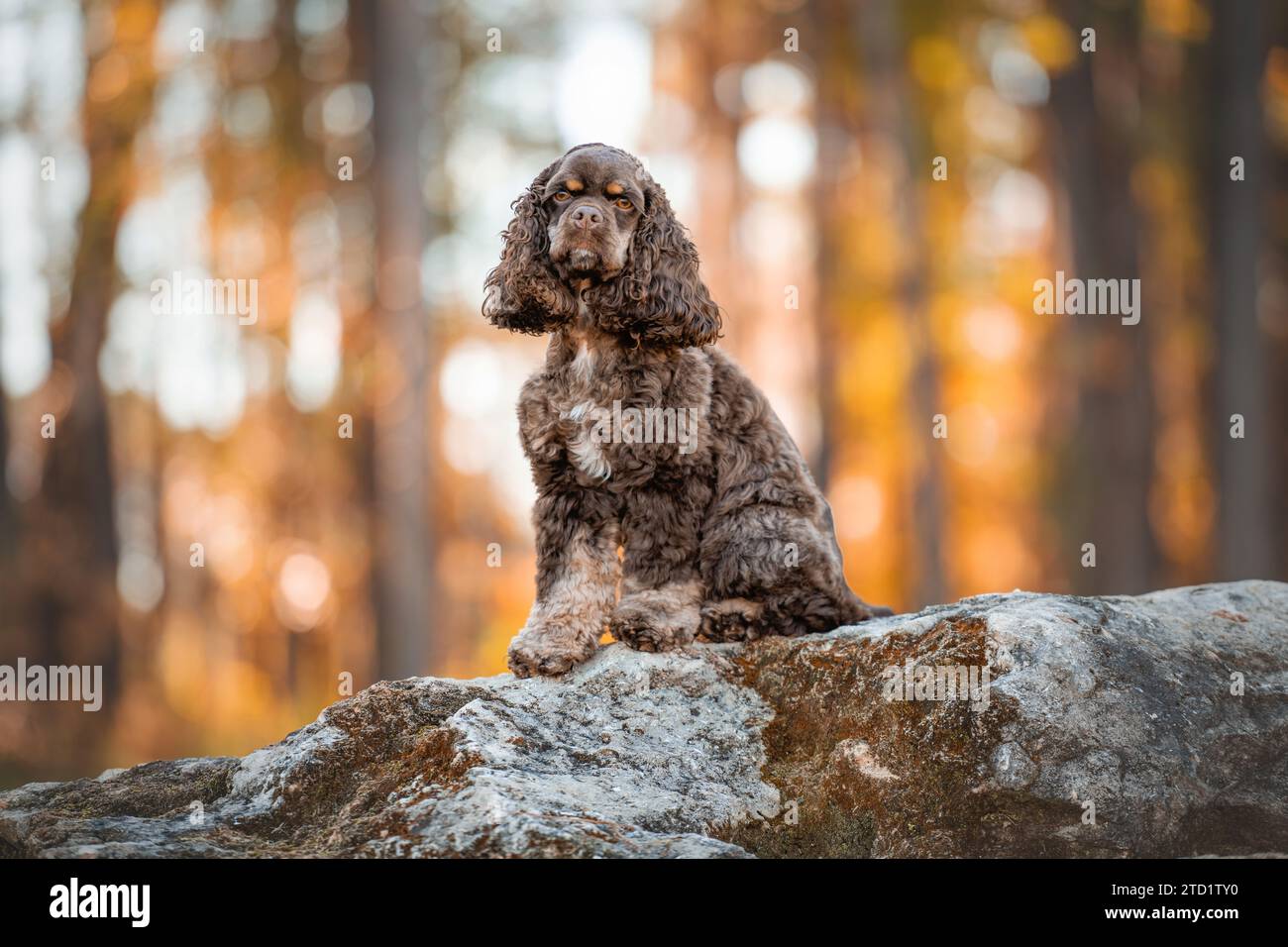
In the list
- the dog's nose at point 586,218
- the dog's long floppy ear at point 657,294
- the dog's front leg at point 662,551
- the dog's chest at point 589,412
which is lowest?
the dog's front leg at point 662,551

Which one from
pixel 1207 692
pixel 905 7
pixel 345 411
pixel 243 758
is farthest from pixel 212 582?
pixel 1207 692

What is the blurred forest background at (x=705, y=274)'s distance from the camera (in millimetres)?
13094

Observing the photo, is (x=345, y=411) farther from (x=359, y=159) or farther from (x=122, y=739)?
(x=122, y=739)

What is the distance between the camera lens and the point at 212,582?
24844mm

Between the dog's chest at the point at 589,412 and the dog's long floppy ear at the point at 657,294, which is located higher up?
the dog's long floppy ear at the point at 657,294

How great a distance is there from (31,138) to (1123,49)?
13.6 metres

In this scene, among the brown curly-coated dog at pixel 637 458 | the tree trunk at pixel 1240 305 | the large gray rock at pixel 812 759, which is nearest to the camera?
the large gray rock at pixel 812 759

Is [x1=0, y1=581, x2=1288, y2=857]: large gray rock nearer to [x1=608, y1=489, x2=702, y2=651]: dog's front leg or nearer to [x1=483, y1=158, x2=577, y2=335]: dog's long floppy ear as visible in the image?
[x1=608, y1=489, x2=702, y2=651]: dog's front leg

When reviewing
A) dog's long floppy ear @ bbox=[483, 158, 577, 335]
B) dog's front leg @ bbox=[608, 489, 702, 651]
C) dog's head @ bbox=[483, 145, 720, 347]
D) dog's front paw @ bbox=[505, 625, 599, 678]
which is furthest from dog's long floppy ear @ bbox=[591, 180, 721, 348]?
dog's front paw @ bbox=[505, 625, 599, 678]

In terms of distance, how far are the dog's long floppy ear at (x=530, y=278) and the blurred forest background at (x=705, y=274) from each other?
6.25 meters

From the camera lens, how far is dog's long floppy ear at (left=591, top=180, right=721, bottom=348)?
529 cm

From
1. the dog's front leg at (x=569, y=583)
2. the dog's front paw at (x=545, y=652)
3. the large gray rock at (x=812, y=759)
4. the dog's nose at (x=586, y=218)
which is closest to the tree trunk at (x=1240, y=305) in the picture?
the large gray rock at (x=812, y=759)

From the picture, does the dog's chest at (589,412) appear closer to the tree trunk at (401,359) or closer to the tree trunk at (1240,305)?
the tree trunk at (401,359)

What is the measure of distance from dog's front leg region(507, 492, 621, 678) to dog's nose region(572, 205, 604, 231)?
3.88 ft
